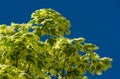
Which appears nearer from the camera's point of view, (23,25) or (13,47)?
(13,47)

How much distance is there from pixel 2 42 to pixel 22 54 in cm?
156

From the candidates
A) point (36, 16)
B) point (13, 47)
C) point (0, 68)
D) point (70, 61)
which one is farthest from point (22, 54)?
point (36, 16)

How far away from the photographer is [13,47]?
2283cm

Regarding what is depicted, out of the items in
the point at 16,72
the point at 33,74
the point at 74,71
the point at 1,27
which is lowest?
the point at 16,72

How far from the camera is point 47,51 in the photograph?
2666 centimetres

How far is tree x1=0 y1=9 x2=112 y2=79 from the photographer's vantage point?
23.0 m

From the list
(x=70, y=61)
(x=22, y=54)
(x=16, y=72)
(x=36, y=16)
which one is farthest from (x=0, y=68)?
(x=36, y=16)

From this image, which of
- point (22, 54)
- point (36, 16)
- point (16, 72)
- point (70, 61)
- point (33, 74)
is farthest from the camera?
point (36, 16)

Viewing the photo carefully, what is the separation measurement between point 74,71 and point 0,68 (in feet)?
31.2

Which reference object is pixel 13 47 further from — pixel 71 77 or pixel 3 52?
pixel 71 77

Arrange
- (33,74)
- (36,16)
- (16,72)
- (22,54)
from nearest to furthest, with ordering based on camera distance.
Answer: (16,72) < (22,54) < (33,74) < (36,16)

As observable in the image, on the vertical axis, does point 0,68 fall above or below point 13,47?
below

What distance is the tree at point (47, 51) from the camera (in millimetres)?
22973

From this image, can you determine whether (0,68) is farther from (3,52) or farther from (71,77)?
(71,77)
